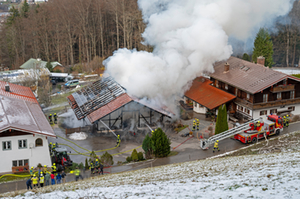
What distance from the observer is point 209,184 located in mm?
15148

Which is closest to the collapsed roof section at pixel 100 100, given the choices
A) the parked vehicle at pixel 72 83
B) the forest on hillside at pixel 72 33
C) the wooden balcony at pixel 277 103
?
the wooden balcony at pixel 277 103

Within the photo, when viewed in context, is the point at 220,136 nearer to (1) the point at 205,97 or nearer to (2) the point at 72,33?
(1) the point at 205,97

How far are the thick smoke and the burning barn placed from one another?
1320 mm

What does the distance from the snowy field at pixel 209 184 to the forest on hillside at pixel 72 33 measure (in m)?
53.2

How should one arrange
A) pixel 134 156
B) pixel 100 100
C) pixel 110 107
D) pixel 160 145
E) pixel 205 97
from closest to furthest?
pixel 134 156, pixel 160 145, pixel 110 107, pixel 100 100, pixel 205 97

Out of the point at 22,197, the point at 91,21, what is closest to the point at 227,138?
the point at 22,197

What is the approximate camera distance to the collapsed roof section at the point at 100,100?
31.4 m

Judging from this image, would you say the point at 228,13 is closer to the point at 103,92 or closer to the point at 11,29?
the point at 103,92

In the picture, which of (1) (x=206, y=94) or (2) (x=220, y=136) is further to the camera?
(1) (x=206, y=94)

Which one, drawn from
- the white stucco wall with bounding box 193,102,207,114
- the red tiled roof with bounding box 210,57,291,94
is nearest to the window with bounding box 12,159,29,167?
the white stucco wall with bounding box 193,102,207,114

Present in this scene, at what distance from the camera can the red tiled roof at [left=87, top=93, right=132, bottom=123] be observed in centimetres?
3087

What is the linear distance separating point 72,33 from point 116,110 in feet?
162

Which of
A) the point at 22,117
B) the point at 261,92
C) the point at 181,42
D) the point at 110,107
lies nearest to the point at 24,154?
the point at 22,117

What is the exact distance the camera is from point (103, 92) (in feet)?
117
